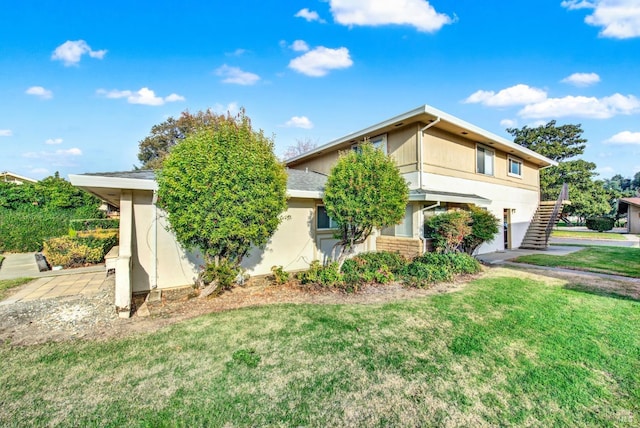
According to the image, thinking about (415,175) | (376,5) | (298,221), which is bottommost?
(298,221)

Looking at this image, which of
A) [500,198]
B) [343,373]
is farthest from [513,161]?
[343,373]

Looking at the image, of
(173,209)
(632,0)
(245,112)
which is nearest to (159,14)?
(245,112)

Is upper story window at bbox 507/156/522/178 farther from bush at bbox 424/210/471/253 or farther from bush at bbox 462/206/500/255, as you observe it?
bush at bbox 424/210/471/253

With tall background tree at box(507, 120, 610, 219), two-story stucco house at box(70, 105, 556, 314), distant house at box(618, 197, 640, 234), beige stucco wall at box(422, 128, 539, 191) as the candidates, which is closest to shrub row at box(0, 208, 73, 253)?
two-story stucco house at box(70, 105, 556, 314)

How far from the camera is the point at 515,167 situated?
14.5 metres

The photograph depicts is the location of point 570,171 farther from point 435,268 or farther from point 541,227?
point 435,268

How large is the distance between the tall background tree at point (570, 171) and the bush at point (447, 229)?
20.4 m

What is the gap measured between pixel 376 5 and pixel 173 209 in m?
9.21

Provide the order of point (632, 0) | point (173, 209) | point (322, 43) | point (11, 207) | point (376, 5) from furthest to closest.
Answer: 1. point (11, 207)
2. point (322, 43)
3. point (376, 5)
4. point (632, 0)
5. point (173, 209)

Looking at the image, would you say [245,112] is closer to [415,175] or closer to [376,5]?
[415,175]

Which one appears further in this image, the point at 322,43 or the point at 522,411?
the point at 322,43

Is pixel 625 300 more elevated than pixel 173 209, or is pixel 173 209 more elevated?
pixel 173 209

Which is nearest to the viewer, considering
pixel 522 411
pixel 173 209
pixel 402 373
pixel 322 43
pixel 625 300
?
pixel 522 411

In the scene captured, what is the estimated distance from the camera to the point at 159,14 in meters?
9.92
